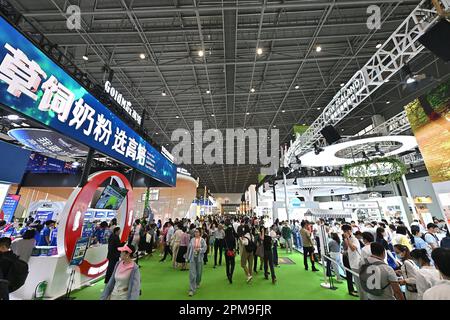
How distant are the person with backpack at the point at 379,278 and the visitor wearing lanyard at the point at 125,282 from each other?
2.68 metres

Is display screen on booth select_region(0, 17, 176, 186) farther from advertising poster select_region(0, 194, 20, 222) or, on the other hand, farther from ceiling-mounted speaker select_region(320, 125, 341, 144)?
advertising poster select_region(0, 194, 20, 222)

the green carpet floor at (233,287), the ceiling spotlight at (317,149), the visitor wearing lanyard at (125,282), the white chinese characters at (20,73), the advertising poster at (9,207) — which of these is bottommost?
the green carpet floor at (233,287)

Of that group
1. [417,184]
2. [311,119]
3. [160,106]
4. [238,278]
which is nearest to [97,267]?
[238,278]

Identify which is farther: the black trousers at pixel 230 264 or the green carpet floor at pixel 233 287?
the black trousers at pixel 230 264

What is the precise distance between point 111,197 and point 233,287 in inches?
146

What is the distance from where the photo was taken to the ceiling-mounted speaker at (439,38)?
3381 mm

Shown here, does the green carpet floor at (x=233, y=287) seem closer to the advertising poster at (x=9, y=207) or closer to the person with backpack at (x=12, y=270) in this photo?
the person with backpack at (x=12, y=270)

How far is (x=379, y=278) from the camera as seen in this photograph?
7.40 ft

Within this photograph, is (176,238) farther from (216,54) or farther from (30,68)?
(216,54)

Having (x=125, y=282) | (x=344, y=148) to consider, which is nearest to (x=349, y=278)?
(x=125, y=282)

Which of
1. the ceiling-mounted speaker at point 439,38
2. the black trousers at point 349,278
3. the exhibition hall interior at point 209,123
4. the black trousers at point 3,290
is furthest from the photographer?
the black trousers at point 349,278

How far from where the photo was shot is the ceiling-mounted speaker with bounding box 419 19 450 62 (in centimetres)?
338

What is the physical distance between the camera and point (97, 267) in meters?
4.78

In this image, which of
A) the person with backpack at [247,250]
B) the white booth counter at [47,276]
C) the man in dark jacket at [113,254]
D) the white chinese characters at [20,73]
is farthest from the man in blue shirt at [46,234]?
the person with backpack at [247,250]
